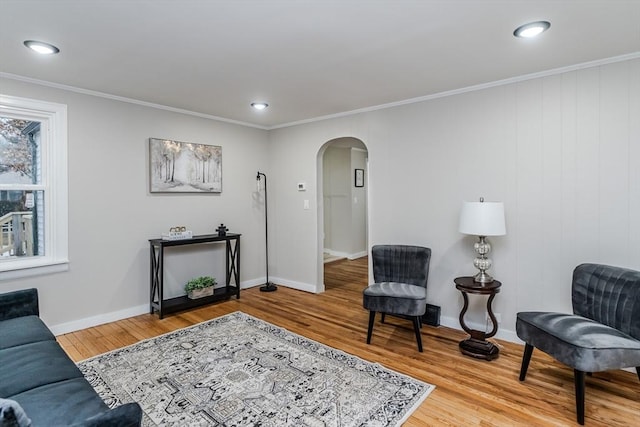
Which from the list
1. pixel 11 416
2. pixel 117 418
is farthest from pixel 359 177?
pixel 11 416

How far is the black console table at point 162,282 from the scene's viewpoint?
149 inches

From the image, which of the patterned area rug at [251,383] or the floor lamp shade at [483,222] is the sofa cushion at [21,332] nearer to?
the patterned area rug at [251,383]

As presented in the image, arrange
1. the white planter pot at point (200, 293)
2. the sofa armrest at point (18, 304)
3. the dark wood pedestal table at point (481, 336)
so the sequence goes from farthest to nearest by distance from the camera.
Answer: the white planter pot at point (200, 293) → the dark wood pedestal table at point (481, 336) → the sofa armrest at point (18, 304)

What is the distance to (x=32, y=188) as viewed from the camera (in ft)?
10.5

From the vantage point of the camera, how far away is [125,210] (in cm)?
377

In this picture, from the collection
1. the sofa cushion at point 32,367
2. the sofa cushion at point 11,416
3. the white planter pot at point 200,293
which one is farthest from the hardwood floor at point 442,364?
the sofa cushion at point 11,416

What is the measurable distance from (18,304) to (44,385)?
1.26 m

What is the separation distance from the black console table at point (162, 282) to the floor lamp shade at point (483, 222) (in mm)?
2753

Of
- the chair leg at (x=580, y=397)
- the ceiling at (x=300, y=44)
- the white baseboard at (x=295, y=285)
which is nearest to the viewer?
the ceiling at (x=300, y=44)

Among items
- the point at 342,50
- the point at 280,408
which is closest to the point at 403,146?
the point at 342,50

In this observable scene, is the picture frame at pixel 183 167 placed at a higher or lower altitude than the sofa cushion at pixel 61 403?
higher

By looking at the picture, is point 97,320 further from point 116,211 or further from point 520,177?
point 520,177

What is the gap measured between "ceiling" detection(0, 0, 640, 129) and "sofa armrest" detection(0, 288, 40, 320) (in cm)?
176

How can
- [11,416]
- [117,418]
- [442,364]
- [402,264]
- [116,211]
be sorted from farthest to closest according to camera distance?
[116,211] → [402,264] → [442,364] → [117,418] → [11,416]
